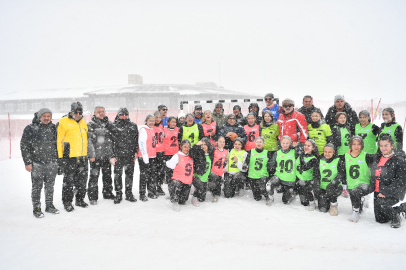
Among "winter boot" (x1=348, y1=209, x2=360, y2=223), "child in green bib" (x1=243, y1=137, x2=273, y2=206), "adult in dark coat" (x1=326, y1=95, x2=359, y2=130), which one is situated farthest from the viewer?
"adult in dark coat" (x1=326, y1=95, x2=359, y2=130)

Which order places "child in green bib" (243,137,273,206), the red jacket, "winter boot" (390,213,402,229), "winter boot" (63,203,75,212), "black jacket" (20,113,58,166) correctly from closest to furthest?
"winter boot" (390,213,402,229), "black jacket" (20,113,58,166), "winter boot" (63,203,75,212), "child in green bib" (243,137,273,206), the red jacket

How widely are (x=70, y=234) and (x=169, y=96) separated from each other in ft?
80.7

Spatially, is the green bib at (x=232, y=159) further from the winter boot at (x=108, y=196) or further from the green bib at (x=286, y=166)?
the winter boot at (x=108, y=196)

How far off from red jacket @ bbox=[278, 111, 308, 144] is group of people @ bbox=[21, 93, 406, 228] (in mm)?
23

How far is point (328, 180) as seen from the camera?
4680mm

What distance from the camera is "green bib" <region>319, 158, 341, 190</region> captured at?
15.3 feet

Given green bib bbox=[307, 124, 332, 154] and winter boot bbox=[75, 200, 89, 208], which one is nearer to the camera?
winter boot bbox=[75, 200, 89, 208]

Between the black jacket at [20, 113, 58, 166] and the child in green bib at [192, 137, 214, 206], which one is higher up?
the black jacket at [20, 113, 58, 166]

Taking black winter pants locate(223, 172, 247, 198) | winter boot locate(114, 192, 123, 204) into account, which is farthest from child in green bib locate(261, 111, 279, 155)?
winter boot locate(114, 192, 123, 204)

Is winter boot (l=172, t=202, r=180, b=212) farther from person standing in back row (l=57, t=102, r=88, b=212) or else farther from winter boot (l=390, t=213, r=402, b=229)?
winter boot (l=390, t=213, r=402, b=229)

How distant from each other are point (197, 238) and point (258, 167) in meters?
2.38

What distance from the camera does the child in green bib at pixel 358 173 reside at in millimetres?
4285

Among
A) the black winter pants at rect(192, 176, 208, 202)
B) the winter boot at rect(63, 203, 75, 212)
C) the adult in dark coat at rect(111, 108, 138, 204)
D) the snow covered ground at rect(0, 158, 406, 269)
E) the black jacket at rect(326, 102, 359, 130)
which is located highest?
the black jacket at rect(326, 102, 359, 130)

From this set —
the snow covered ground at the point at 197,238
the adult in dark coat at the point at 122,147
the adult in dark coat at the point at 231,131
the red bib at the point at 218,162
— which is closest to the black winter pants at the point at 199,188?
the snow covered ground at the point at 197,238
